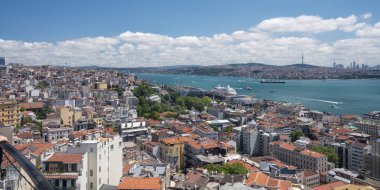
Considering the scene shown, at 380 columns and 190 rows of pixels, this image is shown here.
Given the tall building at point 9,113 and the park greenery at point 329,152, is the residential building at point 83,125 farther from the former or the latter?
the park greenery at point 329,152

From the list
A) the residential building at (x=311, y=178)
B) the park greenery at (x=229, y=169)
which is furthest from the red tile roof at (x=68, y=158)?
the residential building at (x=311, y=178)

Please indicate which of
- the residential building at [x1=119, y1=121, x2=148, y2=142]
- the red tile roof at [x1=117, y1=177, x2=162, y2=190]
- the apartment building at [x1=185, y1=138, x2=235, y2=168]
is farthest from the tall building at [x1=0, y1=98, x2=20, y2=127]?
the red tile roof at [x1=117, y1=177, x2=162, y2=190]

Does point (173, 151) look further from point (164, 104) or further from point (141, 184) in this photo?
point (164, 104)

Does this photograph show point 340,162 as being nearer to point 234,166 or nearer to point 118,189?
point 234,166

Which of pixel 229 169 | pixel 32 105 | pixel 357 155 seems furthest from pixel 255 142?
pixel 32 105

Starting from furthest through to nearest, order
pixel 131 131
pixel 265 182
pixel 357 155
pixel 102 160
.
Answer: pixel 131 131 < pixel 357 155 < pixel 265 182 < pixel 102 160

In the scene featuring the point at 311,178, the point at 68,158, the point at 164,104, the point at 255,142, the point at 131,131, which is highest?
the point at 68,158
